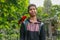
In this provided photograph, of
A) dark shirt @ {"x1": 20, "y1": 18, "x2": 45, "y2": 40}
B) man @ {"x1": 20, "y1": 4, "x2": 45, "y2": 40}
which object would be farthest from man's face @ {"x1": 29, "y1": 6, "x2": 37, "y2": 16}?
dark shirt @ {"x1": 20, "y1": 18, "x2": 45, "y2": 40}

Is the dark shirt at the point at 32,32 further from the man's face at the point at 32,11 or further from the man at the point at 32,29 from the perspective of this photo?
the man's face at the point at 32,11

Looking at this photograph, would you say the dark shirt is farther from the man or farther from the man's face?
the man's face

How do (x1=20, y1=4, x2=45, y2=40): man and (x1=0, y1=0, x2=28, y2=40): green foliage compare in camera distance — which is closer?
(x1=20, y1=4, x2=45, y2=40): man

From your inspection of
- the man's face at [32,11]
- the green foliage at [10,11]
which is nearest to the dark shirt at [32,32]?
the man's face at [32,11]

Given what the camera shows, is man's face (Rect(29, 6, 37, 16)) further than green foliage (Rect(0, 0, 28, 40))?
No

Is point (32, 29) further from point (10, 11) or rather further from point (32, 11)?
point (10, 11)

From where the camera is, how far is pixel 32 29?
3516 mm

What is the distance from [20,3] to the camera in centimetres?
505

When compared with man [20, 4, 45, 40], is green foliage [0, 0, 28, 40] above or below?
above

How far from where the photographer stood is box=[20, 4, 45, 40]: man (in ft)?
11.5

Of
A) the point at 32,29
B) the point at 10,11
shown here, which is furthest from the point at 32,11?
the point at 10,11

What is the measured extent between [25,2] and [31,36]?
1.89m

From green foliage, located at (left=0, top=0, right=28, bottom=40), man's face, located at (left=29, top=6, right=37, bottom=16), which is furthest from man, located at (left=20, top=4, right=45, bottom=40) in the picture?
green foliage, located at (left=0, top=0, right=28, bottom=40)

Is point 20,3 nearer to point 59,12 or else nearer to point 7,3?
point 7,3
